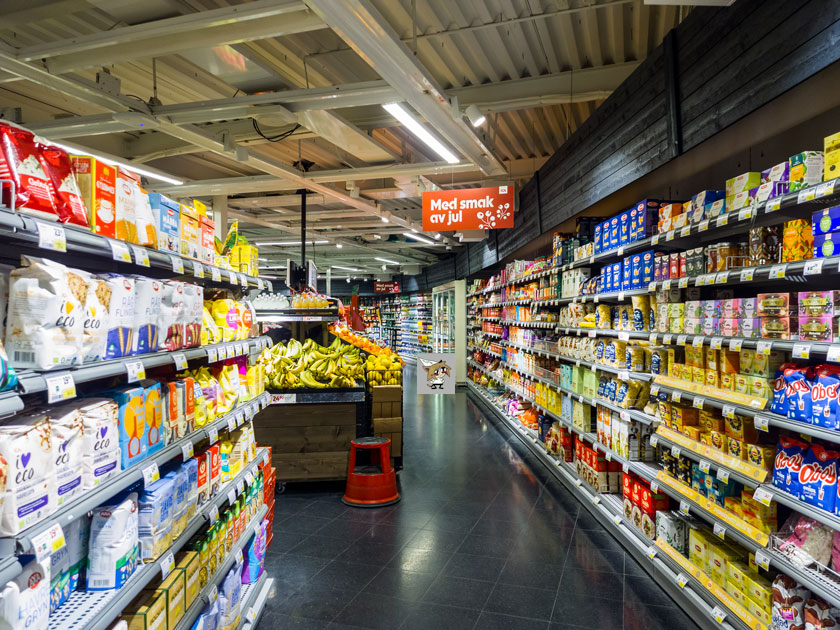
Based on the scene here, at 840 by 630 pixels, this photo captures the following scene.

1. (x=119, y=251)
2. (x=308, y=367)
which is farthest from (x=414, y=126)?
(x=119, y=251)

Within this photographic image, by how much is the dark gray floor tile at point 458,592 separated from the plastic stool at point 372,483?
59.0 inches

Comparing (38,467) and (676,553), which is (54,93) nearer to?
(38,467)

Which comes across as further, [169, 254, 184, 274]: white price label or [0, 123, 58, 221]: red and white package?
[169, 254, 184, 274]: white price label

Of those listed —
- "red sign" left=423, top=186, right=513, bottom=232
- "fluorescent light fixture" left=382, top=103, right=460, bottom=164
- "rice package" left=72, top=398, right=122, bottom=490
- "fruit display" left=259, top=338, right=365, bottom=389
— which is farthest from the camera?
"red sign" left=423, top=186, right=513, bottom=232

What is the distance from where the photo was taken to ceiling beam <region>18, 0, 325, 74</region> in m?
3.29

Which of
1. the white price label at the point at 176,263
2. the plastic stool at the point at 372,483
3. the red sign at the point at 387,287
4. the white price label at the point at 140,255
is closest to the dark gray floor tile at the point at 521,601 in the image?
the plastic stool at the point at 372,483

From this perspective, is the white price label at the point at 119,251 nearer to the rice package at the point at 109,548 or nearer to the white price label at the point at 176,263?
the white price label at the point at 176,263

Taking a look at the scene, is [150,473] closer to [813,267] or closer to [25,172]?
[25,172]

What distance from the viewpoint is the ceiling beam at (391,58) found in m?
2.97

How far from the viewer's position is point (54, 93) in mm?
5699

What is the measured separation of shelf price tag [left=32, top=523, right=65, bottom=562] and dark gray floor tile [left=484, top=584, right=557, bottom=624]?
107 inches

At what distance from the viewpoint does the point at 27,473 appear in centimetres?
134

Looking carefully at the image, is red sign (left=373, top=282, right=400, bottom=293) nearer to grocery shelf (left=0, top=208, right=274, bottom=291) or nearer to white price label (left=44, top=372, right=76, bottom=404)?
grocery shelf (left=0, top=208, right=274, bottom=291)

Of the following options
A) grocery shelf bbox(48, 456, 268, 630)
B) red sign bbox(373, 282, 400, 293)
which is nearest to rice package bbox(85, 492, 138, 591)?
grocery shelf bbox(48, 456, 268, 630)
